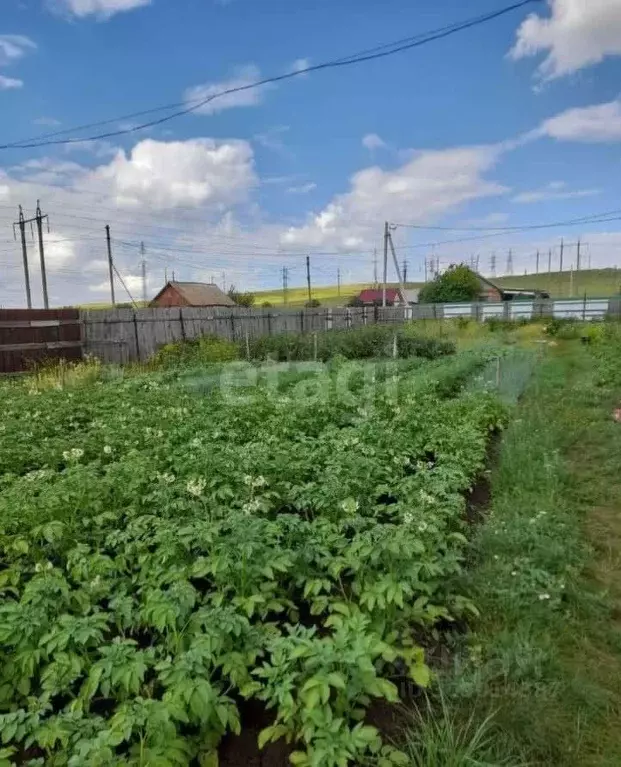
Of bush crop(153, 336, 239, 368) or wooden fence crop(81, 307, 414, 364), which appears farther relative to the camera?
wooden fence crop(81, 307, 414, 364)

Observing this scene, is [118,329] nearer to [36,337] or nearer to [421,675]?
[36,337]

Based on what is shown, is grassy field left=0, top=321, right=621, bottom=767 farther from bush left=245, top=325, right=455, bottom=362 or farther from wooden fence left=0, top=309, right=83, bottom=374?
bush left=245, top=325, right=455, bottom=362

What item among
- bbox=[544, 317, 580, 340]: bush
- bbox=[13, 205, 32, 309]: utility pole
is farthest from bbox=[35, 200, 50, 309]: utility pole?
bbox=[544, 317, 580, 340]: bush

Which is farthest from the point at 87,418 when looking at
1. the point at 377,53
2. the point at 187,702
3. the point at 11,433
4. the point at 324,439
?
the point at 377,53

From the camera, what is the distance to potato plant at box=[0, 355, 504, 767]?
5.57 ft

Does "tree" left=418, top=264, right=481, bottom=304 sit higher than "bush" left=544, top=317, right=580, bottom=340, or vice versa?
"tree" left=418, top=264, right=481, bottom=304

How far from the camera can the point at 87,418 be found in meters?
6.31

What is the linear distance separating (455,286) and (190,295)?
20.9 metres

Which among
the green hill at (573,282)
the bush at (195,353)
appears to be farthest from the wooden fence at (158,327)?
the green hill at (573,282)

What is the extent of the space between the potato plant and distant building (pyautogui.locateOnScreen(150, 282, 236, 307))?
105 ft

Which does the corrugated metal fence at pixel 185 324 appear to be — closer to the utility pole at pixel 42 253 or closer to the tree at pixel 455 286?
the utility pole at pixel 42 253

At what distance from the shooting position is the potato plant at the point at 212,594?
1698 mm

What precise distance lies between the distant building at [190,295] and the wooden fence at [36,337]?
21.1 m

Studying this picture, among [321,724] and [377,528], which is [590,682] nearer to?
[377,528]
